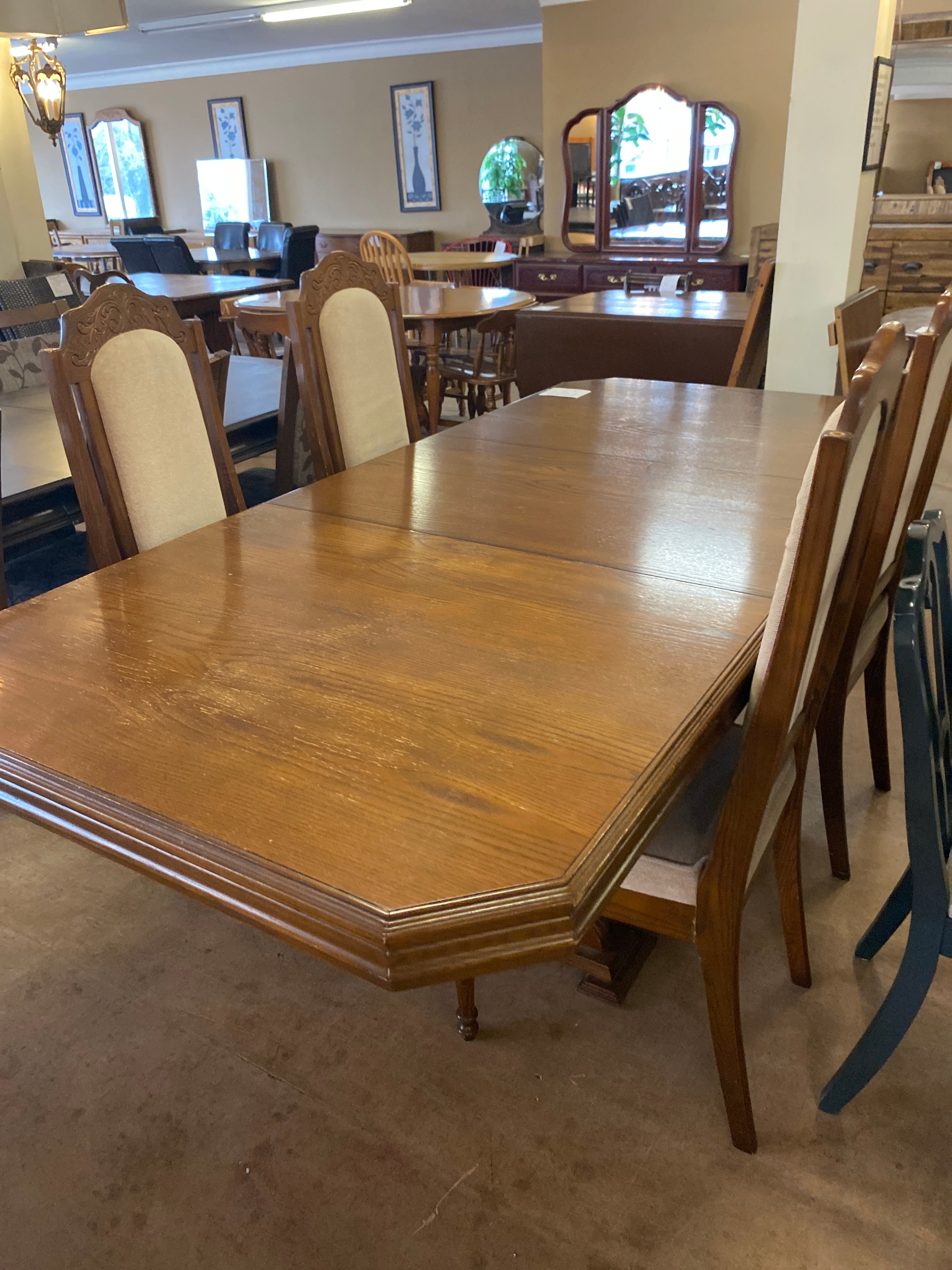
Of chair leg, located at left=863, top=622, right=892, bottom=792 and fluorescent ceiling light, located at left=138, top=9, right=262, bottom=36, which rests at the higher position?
fluorescent ceiling light, located at left=138, top=9, right=262, bottom=36

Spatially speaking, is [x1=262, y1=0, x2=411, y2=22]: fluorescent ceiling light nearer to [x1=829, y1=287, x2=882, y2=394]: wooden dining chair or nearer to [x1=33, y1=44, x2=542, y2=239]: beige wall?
[x1=33, y1=44, x2=542, y2=239]: beige wall

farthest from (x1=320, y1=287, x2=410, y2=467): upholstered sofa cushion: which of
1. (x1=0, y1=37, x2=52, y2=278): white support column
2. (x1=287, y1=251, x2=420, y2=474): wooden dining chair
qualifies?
(x1=0, y1=37, x2=52, y2=278): white support column

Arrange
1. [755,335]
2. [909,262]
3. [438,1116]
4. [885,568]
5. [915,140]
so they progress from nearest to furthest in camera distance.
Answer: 1. [438,1116]
2. [885,568]
3. [755,335]
4. [909,262]
5. [915,140]

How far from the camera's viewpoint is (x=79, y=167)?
33.8 ft

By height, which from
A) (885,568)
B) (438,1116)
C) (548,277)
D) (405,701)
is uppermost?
(548,277)

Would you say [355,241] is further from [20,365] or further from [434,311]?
[20,365]

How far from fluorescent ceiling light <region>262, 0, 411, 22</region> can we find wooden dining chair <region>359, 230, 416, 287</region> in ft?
4.65

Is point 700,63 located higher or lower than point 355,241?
higher

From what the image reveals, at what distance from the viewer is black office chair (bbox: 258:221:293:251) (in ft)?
23.7

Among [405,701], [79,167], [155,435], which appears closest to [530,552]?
[405,701]

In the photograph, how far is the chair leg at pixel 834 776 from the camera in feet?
5.18

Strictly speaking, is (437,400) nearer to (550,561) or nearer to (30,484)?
(30,484)

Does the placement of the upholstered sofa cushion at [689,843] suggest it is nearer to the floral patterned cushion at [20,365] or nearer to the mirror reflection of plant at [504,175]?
the floral patterned cushion at [20,365]

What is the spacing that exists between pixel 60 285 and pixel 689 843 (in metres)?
3.93
